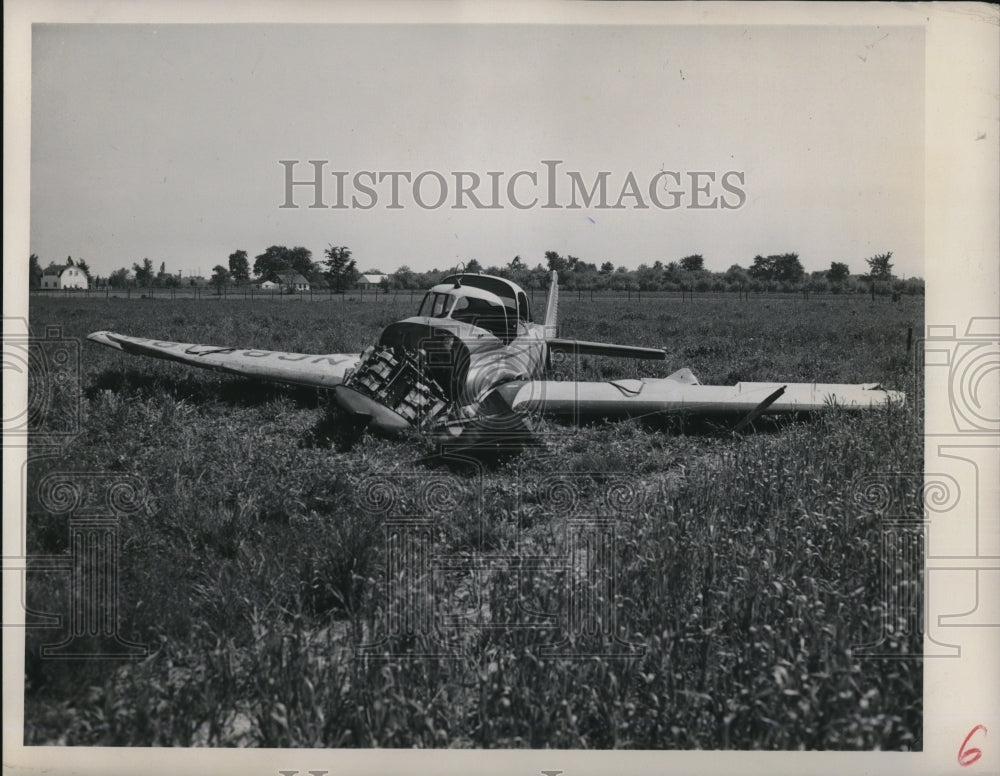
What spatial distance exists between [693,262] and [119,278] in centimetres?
386

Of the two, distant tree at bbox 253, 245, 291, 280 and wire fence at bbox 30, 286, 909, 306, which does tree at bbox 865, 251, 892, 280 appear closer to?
wire fence at bbox 30, 286, 909, 306

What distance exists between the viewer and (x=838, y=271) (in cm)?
380

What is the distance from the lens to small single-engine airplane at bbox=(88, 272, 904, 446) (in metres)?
4.04

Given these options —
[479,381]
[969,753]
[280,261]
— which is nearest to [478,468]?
[479,381]

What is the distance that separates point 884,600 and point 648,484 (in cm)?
147

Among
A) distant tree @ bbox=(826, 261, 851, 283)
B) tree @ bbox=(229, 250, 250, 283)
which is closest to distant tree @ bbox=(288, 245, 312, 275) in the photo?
tree @ bbox=(229, 250, 250, 283)

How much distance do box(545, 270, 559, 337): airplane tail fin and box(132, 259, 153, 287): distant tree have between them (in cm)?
273

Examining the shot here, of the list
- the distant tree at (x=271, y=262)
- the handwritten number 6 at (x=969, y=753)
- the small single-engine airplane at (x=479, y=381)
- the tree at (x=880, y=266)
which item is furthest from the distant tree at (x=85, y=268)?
the handwritten number 6 at (x=969, y=753)

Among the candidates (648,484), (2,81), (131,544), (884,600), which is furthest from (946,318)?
(2,81)

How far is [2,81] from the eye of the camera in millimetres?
3473

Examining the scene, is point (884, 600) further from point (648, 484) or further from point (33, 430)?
point (33, 430)

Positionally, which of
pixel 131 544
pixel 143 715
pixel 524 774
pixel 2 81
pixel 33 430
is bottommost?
pixel 524 774

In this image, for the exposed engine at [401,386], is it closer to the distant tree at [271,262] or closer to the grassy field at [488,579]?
the grassy field at [488,579]

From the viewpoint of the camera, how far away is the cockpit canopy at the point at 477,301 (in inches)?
161
